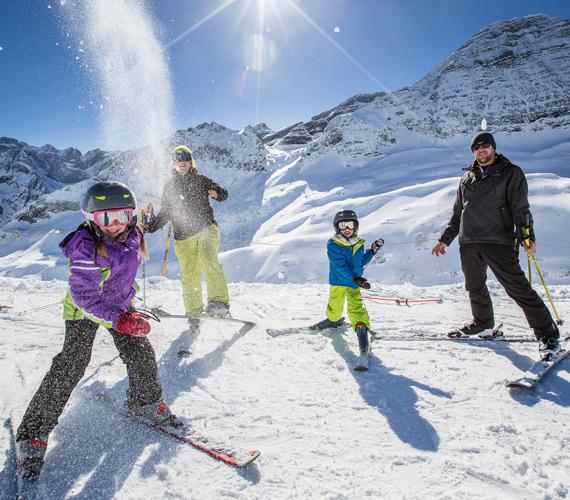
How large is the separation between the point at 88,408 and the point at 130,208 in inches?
60.2

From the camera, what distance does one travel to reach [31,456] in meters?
1.91

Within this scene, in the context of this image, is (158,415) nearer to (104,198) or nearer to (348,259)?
(104,198)

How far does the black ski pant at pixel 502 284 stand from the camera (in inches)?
126

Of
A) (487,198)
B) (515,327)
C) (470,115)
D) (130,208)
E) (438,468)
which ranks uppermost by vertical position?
(470,115)

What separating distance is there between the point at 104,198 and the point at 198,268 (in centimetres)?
218

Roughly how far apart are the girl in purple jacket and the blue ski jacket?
6.92 ft

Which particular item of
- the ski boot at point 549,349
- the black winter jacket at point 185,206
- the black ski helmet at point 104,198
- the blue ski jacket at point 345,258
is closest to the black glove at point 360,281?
the blue ski jacket at point 345,258

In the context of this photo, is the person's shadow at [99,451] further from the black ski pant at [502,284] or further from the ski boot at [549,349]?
the black ski pant at [502,284]

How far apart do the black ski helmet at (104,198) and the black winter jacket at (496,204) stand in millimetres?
3182

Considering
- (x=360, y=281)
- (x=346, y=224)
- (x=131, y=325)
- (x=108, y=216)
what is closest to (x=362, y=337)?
(x=360, y=281)

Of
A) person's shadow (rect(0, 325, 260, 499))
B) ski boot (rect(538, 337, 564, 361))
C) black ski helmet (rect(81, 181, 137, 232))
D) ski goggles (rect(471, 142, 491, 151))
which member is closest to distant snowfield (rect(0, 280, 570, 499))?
person's shadow (rect(0, 325, 260, 499))

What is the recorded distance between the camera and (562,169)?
82.0 feet

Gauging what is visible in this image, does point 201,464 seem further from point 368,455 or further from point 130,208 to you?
point 130,208

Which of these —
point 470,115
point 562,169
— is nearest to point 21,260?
point 562,169
